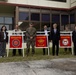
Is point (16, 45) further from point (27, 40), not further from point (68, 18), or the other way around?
point (68, 18)

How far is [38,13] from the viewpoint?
22125mm

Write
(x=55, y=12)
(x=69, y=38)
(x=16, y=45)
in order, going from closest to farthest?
(x=16, y=45) → (x=69, y=38) → (x=55, y=12)

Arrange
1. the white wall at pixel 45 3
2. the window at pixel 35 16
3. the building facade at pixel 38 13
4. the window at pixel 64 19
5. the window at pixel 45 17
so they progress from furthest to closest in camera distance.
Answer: the window at pixel 64 19 < the window at pixel 45 17 < the window at pixel 35 16 < the white wall at pixel 45 3 < the building facade at pixel 38 13

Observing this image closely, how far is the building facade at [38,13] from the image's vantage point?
21.5 m

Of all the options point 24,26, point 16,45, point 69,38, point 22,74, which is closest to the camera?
point 22,74

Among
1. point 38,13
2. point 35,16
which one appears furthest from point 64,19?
point 35,16

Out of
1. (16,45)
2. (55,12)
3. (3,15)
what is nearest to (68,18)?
(55,12)

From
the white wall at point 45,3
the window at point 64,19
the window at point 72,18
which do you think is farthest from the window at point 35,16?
the window at point 72,18

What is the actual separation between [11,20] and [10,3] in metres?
2.96

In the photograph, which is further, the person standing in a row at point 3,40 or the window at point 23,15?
the window at point 23,15

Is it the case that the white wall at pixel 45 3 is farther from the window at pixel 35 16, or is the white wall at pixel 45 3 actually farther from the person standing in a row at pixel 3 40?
the person standing in a row at pixel 3 40

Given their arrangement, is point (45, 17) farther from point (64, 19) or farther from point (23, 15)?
point (23, 15)

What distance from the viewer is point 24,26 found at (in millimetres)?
21250

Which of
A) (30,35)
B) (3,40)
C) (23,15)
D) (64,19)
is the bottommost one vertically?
(3,40)
